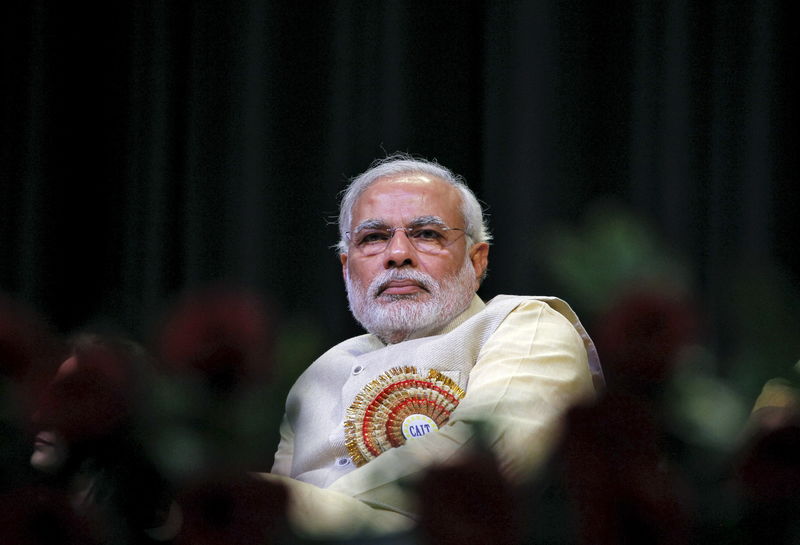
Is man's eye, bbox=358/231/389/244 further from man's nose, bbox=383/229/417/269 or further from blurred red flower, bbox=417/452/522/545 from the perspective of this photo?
blurred red flower, bbox=417/452/522/545

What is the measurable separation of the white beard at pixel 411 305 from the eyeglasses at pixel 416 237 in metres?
0.07

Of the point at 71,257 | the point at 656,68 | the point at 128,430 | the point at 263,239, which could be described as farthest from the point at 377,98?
the point at 128,430

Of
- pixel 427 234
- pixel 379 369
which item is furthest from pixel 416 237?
pixel 379 369

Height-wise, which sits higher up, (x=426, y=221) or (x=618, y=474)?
(x=618, y=474)

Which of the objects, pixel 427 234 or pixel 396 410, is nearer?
pixel 396 410

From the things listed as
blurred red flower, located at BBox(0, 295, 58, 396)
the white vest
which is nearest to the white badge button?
the white vest

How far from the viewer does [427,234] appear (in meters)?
2.35

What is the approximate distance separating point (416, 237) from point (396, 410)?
0.54 meters

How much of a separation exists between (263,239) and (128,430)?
2224 millimetres

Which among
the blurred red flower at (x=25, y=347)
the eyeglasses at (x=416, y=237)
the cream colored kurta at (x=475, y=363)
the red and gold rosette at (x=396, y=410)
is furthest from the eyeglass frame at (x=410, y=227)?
the blurred red flower at (x=25, y=347)

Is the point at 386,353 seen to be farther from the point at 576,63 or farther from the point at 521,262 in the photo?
the point at 576,63

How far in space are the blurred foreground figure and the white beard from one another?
1833 mm

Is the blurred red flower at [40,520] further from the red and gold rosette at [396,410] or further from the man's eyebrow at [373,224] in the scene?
the man's eyebrow at [373,224]

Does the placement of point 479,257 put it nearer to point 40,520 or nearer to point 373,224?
point 373,224
